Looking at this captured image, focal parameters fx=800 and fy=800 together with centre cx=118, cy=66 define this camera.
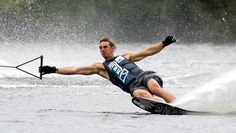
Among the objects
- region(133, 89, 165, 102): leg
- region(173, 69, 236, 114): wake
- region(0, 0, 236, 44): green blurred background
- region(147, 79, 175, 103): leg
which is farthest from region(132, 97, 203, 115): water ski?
region(0, 0, 236, 44): green blurred background

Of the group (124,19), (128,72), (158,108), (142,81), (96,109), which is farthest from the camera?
(124,19)

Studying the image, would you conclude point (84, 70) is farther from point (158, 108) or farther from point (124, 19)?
point (124, 19)

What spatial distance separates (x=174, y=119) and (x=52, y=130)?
1818 mm

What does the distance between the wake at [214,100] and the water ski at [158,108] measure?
38cm

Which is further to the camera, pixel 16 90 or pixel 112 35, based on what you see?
pixel 112 35

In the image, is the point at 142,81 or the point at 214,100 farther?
the point at 214,100

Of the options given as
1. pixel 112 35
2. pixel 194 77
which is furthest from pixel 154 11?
pixel 194 77

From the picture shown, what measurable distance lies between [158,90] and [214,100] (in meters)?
1.17

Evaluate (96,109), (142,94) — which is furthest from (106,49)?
(96,109)

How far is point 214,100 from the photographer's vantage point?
11555mm

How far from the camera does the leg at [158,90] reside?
1077cm

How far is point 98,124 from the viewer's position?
380 inches

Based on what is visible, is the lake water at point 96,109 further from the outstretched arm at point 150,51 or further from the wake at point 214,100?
the outstretched arm at point 150,51

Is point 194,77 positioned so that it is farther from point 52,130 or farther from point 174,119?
point 52,130
